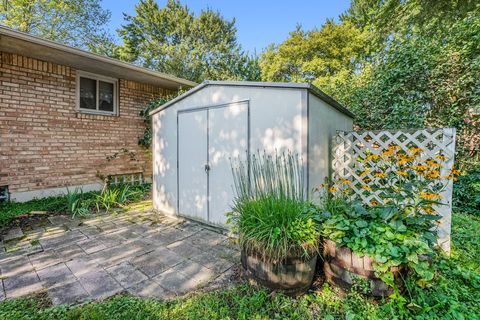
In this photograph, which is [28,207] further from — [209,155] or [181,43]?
[181,43]

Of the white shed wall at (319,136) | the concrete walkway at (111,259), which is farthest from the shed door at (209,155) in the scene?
the white shed wall at (319,136)

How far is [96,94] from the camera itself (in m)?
5.91

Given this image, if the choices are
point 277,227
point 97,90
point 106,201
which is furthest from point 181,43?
point 277,227

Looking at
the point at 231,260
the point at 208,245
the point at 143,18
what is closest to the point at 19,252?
the point at 208,245

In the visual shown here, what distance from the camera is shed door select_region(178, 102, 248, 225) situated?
3.38 meters

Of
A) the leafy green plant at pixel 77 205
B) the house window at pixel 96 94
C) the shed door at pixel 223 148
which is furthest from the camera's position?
the house window at pixel 96 94

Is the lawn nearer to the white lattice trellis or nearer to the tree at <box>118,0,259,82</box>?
the white lattice trellis

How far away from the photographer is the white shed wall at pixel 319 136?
114 inches

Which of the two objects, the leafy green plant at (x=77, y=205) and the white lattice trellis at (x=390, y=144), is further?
the leafy green plant at (x=77, y=205)

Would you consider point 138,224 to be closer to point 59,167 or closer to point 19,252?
point 19,252

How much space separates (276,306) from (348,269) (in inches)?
26.0

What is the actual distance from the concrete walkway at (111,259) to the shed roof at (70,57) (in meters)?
3.24

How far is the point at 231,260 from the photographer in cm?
267

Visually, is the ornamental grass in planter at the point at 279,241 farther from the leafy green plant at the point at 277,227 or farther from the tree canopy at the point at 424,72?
the tree canopy at the point at 424,72
